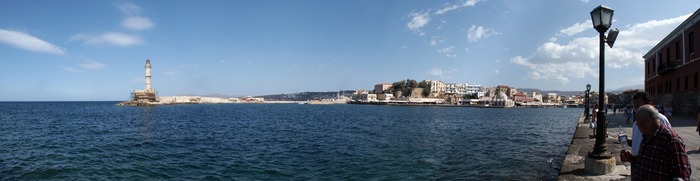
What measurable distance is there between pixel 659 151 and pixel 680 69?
3579cm

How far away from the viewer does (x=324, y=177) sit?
11898mm

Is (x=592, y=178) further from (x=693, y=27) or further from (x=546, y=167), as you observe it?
(x=693, y=27)

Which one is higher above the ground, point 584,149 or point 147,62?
point 147,62

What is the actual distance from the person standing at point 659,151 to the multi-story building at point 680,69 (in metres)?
29.7

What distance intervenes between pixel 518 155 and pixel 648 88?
40.5 metres

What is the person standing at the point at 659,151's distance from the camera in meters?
3.45

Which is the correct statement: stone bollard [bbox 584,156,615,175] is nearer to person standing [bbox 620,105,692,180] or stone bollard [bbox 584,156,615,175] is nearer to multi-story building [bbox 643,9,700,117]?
person standing [bbox 620,105,692,180]

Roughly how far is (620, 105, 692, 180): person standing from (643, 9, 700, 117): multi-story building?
29731 mm

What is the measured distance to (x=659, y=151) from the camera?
3.57 meters

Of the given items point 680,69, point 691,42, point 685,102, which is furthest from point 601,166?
point 680,69

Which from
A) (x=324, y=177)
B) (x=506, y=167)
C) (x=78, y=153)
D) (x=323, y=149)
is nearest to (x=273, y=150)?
(x=323, y=149)

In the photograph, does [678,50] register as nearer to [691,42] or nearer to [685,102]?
[691,42]

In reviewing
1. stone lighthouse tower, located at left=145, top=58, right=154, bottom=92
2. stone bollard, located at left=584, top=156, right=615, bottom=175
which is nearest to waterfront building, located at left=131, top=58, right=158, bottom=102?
stone lighthouse tower, located at left=145, top=58, right=154, bottom=92

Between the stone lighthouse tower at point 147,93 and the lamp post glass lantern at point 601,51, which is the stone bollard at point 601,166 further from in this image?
the stone lighthouse tower at point 147,93
